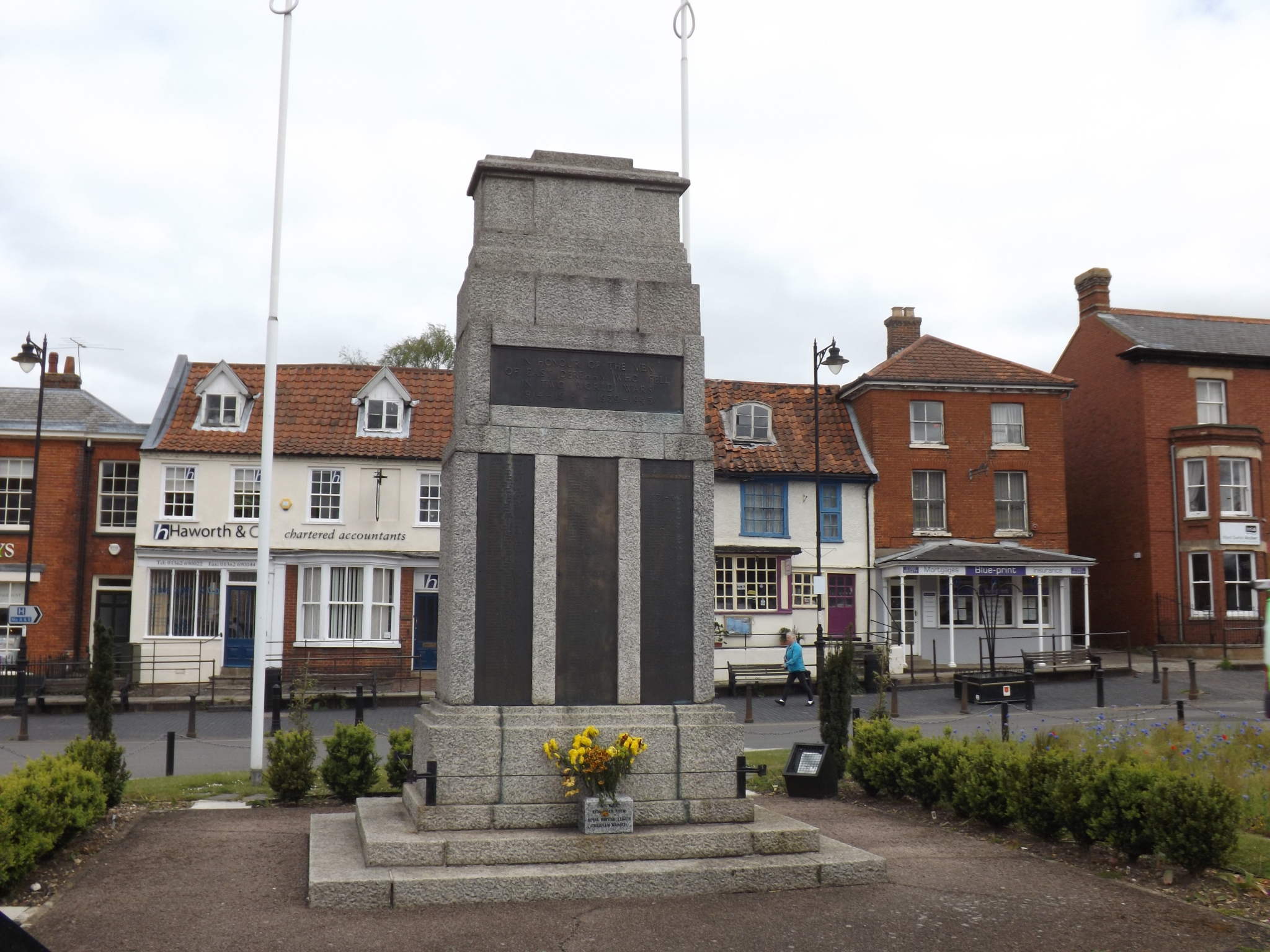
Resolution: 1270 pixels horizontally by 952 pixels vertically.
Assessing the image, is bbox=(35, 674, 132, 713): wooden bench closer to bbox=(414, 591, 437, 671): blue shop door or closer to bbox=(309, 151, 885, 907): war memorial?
bbox=(414, 591, 437, 671): blue shop door

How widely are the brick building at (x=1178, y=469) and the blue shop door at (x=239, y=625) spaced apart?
28247 millimetres

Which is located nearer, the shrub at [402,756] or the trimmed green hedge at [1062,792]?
the trimmed green hedge at [1062,792]

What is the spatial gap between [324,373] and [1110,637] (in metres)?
28.3

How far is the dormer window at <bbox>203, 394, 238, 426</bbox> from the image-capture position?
32.7m

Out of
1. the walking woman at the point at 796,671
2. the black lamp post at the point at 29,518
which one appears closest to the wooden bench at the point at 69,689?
the black lamp post at the point at 29,518

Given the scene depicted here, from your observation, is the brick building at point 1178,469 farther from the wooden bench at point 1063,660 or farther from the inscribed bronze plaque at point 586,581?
the inscribed bronze plaque at point 586,581

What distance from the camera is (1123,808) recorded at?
923 centimetres

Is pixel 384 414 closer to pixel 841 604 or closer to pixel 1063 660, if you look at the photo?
pixel 841 604

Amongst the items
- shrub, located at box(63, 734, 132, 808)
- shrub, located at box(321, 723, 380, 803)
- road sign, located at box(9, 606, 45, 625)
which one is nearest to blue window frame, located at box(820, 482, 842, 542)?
road sign, located at box(9, 606, 45, 625)

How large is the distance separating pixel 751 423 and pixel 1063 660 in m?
11.8

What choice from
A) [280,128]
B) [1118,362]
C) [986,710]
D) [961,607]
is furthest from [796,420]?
[280,128]

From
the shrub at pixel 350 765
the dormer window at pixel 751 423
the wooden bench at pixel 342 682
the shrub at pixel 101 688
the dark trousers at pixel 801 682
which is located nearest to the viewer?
the shrub at pixel 350 765

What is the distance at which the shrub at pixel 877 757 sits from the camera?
42.0 feet

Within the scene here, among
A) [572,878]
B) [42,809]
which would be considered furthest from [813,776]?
[42,809]
